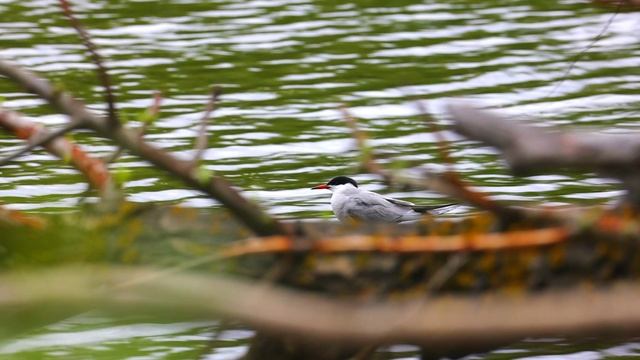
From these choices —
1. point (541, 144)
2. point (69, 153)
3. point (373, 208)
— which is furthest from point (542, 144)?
point (373, 208)

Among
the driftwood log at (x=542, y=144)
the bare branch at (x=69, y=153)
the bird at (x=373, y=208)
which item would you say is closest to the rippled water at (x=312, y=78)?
the bird at (x=373, y=208)

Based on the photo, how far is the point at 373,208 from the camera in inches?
328

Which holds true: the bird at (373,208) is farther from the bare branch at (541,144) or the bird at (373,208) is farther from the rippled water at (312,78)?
the bare branch at (541,144)

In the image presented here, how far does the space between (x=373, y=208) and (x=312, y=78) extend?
520 cm

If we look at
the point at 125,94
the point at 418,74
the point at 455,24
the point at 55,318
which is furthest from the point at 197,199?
the point at 55,318

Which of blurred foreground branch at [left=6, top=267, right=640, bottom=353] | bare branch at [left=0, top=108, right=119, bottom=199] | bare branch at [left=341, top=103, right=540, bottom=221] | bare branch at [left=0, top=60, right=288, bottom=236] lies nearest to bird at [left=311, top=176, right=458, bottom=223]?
bare branch at [left=0, top=108, right=119, bottom=199]

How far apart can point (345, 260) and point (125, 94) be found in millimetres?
10020

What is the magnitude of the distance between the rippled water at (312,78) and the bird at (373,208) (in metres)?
1.12

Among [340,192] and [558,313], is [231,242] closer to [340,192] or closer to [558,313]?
[558,313]

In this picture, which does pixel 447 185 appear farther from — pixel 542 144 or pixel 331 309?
pixel 331 309

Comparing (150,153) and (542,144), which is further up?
(542,144)

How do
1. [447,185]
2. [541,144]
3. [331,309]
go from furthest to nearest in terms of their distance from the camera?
[447,185], [541,144], [331,309]

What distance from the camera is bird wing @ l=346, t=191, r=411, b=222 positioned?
8117 mm

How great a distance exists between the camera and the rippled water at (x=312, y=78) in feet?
34.2
